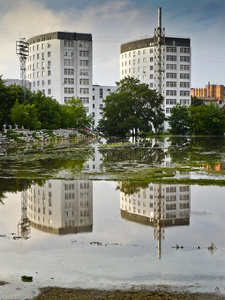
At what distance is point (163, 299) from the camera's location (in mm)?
6109

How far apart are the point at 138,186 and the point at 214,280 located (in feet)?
32.1

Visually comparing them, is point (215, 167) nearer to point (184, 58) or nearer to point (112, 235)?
point (112, 235)

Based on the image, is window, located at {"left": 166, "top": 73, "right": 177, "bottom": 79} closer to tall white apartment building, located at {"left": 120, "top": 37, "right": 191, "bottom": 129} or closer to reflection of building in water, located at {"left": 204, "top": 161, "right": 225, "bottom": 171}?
tall white apartment building, located at {"left": 120, "top": 37, "right": 191, "bottom": 129}

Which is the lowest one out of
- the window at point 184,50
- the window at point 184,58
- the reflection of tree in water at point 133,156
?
the reflection of tree in water at point 133,156

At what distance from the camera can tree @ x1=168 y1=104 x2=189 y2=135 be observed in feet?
330

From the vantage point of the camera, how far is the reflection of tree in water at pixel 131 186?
15594 millimetres

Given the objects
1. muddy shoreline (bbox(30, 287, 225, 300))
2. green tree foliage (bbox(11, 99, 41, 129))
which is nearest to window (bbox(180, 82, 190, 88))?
green tree foliage (bbox(11, 99, 41, 129))

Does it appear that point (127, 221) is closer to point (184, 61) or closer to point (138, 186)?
point (138, 186)

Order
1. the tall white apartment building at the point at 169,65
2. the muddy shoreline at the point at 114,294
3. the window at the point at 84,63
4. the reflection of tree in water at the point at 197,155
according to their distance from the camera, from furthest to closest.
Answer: the tall white apartment building at the point at 169,65 → the window at the point at 84,63 → the reflection of tree in water at the point at 197,155 → the muddy shoreline at the point at 114,294

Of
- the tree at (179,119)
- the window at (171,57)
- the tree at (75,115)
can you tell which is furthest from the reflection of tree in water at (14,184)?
the window at (171,57)

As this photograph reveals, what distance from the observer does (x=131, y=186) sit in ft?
55.0

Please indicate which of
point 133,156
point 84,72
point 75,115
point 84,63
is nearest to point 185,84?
point 84,72

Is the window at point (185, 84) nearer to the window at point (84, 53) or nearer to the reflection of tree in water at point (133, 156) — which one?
the window at point (84, 53)

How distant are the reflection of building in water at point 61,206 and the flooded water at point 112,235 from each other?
3 centimetres
